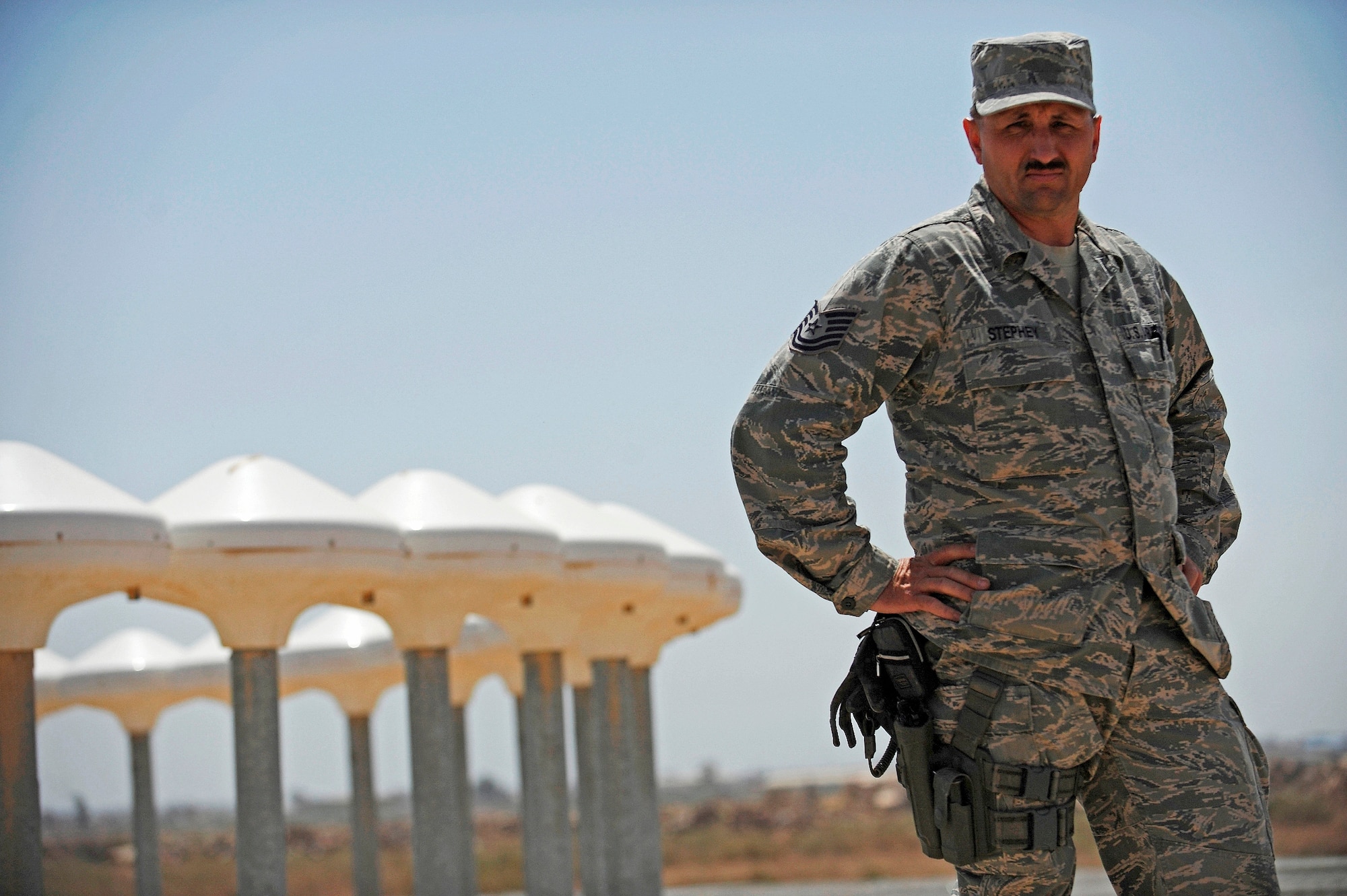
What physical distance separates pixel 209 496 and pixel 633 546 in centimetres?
675

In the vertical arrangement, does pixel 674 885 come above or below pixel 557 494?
below

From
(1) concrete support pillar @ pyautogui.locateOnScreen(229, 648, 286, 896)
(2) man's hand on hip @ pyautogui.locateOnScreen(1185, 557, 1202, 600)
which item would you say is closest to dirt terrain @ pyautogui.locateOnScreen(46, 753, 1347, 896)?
(1) concrete support pillar @ pyautogui.locateOnScreen(229, 648, 286, 896)

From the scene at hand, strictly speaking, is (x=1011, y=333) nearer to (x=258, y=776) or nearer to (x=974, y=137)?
(x=974, y=137)

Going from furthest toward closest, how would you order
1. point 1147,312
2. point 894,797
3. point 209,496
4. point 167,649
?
1. point 894,797
2. point 167,649
3. point 209,496
4. point 1147,312

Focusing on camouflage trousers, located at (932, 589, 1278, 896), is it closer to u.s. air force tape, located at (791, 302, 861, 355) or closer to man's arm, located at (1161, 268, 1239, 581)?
man's arm, located at (1161, 268, 1239, 581)

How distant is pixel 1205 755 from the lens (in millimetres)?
4086

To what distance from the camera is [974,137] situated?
4566 millimetres

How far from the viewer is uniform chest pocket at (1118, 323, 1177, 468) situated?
431 centimetres

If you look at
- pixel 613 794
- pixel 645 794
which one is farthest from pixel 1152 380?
pixel 645 794

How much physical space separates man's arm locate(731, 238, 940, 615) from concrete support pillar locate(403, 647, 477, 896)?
14.3m

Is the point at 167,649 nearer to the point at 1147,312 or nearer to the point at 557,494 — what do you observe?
the point at 557,494

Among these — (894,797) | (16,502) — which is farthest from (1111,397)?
(894,797)

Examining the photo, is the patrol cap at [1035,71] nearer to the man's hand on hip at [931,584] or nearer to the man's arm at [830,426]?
the man's arm at [830,426]

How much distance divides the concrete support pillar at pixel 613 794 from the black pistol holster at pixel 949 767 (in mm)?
19376
